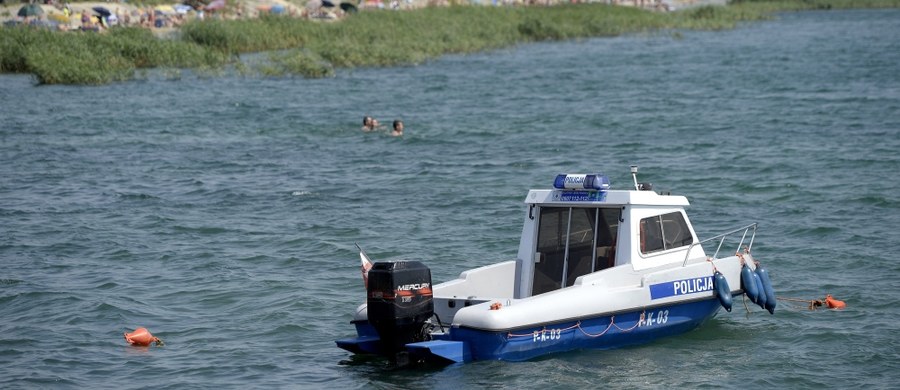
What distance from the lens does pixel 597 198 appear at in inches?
639

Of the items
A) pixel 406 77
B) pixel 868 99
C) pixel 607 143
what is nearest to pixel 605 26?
pixel 406 77

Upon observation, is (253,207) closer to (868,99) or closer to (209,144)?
(209,144)

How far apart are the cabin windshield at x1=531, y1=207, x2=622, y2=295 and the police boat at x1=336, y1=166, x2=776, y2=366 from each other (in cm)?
1

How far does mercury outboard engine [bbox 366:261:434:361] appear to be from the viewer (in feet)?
47.6

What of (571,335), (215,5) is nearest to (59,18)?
(215,5)

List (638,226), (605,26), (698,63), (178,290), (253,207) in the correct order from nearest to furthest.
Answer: (638,226) < (178,290) < (253,207) < (698,63) < (605,26)

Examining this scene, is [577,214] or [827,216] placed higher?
[577,214]

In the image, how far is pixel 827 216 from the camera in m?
24.7

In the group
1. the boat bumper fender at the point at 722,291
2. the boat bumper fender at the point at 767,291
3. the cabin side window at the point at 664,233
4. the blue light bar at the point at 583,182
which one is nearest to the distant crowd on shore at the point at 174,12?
the blue light bar at the point at 583,182

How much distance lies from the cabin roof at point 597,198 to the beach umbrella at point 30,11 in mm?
59184

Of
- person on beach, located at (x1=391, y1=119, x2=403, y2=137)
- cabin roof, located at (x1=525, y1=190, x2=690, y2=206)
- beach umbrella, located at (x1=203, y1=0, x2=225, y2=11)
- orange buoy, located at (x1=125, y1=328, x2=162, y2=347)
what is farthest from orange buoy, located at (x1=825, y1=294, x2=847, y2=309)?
beach umbrella, located at (x1=203, y1=0, x2=225, y2=11)

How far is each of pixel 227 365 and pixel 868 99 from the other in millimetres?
31954

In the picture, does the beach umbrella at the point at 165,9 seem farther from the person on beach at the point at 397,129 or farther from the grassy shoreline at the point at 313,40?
the person on beach at the point at 397,129

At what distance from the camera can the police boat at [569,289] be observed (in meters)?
14.7
